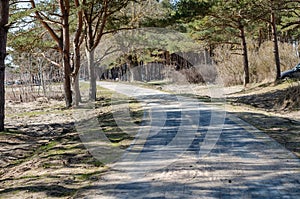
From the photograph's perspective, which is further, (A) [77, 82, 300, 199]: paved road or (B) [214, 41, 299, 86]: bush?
(B) [214, 41, 299, 86]: bush

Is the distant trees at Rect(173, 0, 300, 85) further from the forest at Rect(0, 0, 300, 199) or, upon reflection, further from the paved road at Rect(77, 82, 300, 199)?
the paved road at Rect(77, 82, 300, 199)

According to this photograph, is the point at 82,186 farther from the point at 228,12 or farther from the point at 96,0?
the point at 228,12

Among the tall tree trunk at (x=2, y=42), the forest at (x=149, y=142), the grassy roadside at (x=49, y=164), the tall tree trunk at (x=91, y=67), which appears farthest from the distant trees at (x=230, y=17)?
the grassy roadside at (x=49, y=164)

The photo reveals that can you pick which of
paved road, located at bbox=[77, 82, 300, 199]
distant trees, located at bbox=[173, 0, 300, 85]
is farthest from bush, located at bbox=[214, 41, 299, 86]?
paved road, located at bbox=[77, 82, 300, 199]

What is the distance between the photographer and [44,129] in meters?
9.52

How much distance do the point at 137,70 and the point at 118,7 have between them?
2190cm

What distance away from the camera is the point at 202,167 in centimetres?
407

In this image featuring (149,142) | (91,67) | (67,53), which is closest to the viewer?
(149,142)

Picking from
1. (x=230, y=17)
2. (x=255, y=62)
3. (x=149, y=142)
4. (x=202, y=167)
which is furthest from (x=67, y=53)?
(x=255, y=62)

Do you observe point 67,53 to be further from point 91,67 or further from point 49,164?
point 49,164

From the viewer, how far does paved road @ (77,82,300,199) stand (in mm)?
3322

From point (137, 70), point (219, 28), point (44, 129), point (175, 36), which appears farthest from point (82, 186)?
point (137, 70)

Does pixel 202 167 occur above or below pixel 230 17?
below

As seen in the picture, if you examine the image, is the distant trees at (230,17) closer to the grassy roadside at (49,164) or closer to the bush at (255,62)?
the bush at (255,62)
